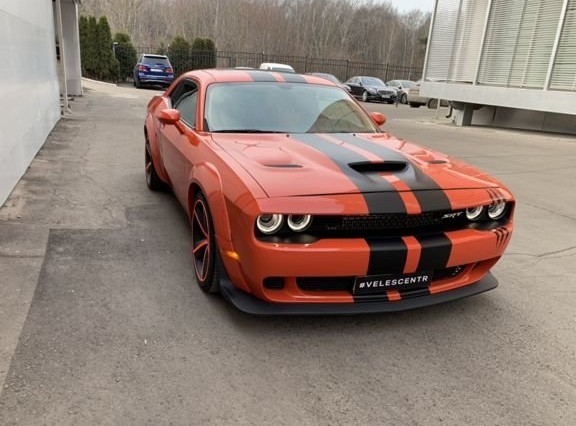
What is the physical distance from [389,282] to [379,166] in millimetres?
780

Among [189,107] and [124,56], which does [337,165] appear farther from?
[124,56]

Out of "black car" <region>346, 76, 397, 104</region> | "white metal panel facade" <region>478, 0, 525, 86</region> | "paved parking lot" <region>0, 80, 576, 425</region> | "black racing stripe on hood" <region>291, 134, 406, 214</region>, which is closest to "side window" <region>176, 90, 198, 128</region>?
"paved parking lot" <region>0, 80, 576, 425</region>

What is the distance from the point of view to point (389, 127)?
50.0 feet

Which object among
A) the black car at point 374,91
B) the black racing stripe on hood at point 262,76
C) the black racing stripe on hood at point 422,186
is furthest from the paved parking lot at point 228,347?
the black car at point 374,91

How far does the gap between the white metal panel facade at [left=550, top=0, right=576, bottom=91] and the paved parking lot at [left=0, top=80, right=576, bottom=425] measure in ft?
31.9

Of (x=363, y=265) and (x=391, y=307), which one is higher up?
(x=363, y=265)

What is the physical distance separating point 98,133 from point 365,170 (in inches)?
339

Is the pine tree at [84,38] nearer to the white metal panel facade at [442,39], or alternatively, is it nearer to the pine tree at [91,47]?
the pine tree at [91,47]

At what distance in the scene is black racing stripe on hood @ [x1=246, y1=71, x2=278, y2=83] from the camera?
4.65 metres

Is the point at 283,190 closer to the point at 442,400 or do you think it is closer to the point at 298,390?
the point at 298,390

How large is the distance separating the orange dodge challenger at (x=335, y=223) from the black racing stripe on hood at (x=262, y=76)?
0.89 metres

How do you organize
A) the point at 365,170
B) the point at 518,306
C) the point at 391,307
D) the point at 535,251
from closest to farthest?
the point at 391,307 → the point at 365,170 → the point at 518,306 → the point at 535,251

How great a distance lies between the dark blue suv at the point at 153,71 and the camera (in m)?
24.1

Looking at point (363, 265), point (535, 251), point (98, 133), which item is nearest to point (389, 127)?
point (98, 133)
